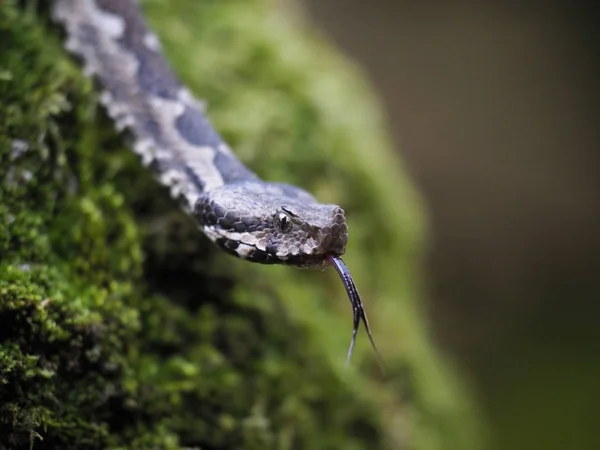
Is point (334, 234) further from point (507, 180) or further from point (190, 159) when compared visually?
point (507, 180)

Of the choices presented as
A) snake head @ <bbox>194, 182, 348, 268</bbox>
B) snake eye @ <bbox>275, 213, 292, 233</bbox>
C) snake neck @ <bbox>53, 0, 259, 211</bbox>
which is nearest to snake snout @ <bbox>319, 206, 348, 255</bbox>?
snake head @ <bbox>194, 182, 348, 268</bbox>

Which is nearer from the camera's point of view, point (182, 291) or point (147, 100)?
point (147, 100)

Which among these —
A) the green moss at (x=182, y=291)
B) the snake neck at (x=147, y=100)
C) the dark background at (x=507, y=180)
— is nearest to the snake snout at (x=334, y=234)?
the snake neck at (x=147, y=100)

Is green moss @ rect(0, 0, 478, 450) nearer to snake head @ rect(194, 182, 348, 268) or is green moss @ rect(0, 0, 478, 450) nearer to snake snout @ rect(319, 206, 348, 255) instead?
snake head @ rect(194, 182, 348, 268)

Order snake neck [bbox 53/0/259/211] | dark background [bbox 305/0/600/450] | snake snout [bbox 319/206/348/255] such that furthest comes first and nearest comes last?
1. dark background [bbox 305/0/600/450]
2. snake neck [bbox 53/0/259/211]
3. snake snout [bbox 319/206/348/255]

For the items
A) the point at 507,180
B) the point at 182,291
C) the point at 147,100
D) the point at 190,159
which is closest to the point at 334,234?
the point at 190,159
